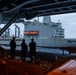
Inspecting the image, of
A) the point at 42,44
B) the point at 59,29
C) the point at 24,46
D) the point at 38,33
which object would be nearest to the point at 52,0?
the point at 24,46

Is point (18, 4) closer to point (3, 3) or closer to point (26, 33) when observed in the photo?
point (3, 3)

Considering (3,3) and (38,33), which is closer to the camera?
(3,3)

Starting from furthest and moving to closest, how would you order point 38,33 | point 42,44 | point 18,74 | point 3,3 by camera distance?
point 38,33
point 42,44
point 3,3
point 18,74

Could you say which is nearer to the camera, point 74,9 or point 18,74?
point 18,74

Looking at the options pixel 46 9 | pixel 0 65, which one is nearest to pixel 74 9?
pixel 46 9

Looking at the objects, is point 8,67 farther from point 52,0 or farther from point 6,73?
point 52,0

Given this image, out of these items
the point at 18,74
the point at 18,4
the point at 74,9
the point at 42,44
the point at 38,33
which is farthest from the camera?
the point at 38,33

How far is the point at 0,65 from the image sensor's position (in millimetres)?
7227

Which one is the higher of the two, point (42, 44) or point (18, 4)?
point (18, 4)

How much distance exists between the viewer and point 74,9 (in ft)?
101

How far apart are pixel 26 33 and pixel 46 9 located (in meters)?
54.2

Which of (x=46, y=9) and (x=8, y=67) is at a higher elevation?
(x=46, y=9)

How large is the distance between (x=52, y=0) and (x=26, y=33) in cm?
5866

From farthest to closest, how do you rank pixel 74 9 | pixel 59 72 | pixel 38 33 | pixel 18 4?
pixel 38 33
pixel 74 9
pixel 18 4
pixel 59 72
